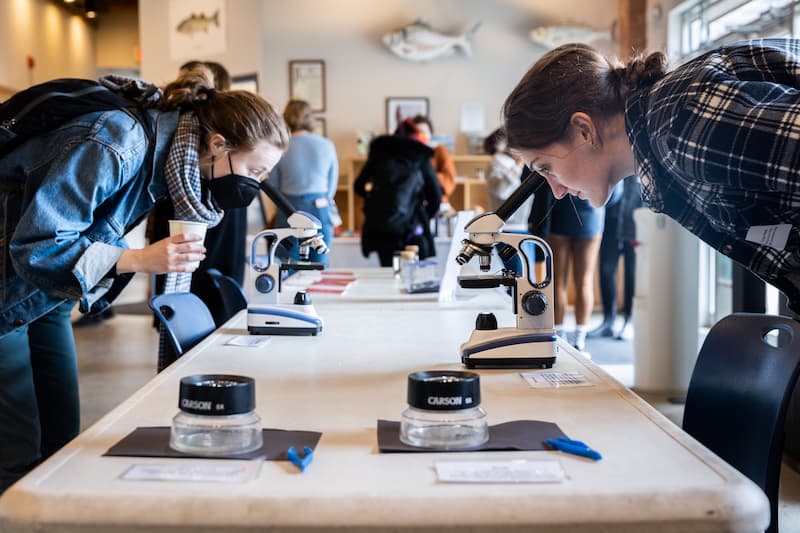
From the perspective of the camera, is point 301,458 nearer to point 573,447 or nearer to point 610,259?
point 573,447

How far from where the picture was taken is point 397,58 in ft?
26.3

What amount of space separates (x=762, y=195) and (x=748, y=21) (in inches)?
189

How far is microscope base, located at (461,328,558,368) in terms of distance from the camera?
1.57m

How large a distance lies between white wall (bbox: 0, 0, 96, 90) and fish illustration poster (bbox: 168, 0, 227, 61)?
2.49 metres

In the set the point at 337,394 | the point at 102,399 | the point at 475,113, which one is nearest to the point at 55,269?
the point at 337,394

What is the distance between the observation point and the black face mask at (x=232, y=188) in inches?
78.7

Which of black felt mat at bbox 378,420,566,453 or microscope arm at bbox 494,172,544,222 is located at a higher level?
microscope arm at bbox 494,172,544,222

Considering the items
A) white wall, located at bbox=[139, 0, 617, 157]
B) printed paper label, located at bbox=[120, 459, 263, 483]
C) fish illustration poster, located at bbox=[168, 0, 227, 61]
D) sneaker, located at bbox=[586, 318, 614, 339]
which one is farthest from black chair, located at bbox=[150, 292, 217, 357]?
white wall, located at bbox=[139, 0, 617, 157]

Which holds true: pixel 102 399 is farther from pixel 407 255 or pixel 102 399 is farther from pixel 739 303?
pixel 739 303

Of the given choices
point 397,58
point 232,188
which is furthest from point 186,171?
point 397,58

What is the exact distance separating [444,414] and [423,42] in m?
7.24

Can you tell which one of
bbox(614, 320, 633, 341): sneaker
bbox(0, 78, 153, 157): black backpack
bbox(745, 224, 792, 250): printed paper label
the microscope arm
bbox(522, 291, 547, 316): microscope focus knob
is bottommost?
bbox(614, 320, 633, 341): sneaker

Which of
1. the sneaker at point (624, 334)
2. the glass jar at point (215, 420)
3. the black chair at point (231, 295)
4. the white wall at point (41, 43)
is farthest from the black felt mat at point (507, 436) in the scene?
the white wall at point (41, 43)

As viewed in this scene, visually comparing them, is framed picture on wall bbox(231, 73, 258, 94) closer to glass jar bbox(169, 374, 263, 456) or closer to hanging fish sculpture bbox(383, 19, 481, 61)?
hanging fish sculpture bbox(383, 19, 481, 61)
